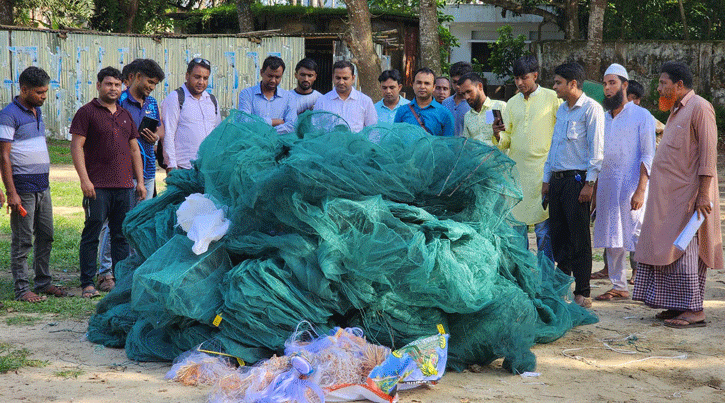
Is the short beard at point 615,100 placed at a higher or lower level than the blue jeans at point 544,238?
higher

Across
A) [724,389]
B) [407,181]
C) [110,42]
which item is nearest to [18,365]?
[407,181]

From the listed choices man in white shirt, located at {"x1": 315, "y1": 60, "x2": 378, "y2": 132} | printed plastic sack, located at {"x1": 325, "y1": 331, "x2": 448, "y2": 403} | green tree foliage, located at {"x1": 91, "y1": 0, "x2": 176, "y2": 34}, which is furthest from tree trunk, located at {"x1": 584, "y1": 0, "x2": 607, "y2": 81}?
printed plastic sack, located at {"x1": 325, "y1": 331, "x2": 448, "y2": 403}

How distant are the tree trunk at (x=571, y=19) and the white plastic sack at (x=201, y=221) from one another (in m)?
18.8

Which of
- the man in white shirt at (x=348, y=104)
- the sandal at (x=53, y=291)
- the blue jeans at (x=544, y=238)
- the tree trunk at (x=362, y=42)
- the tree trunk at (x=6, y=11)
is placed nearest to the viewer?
the sandal at (x=53, y=291)

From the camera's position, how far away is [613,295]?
6422 mm

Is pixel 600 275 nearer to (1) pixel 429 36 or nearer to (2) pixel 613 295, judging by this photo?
(2) pixel 613 295

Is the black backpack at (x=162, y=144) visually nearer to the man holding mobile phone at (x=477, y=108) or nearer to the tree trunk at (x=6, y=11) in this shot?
the man holding mobile phone at (x=477, y=108)

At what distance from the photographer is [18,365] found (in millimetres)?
4293

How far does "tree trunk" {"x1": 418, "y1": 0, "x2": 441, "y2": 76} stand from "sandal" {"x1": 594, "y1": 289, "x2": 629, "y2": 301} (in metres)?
9.64

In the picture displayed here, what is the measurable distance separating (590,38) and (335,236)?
51.0 ft

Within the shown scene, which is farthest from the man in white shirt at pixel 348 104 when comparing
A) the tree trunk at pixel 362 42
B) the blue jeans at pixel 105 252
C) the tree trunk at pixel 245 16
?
the tree trunk at pixel 245 16

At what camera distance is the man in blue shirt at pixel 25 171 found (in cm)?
581

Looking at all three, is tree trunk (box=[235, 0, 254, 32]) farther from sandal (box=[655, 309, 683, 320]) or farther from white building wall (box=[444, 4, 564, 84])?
sandal (box=[655, 309, 683, 320])

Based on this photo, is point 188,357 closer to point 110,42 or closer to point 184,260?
point 184,260
